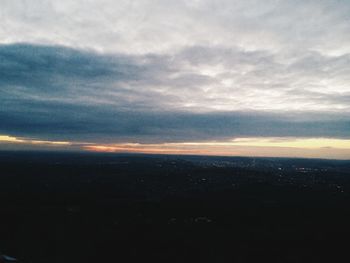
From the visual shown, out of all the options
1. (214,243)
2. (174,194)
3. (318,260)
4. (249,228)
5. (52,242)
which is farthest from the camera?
(174,194)

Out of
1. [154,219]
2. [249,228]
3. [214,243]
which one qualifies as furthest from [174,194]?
[214,243]

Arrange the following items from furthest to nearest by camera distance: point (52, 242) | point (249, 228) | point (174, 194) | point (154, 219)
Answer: point (174, 194)
point (154, 219)
point (249, 228)
point (52, 242)

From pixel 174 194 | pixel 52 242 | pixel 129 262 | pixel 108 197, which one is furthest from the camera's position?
pixel 174 194

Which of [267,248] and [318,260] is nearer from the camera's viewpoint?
[318,260]

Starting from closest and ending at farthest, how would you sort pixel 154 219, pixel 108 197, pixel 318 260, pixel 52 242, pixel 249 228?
1. pixel 318 260
2. pixel 52 242
3. pixel 249 228
4. pixel 154 219
5. pixel 108 197

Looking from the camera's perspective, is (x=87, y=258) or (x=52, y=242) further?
(x=52, y=242)

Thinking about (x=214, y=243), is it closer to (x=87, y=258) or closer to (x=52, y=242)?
(x=87, y=258)

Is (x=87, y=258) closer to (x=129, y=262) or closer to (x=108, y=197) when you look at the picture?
(x=129, y=262)

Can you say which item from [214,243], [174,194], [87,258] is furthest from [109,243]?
[174,194]
